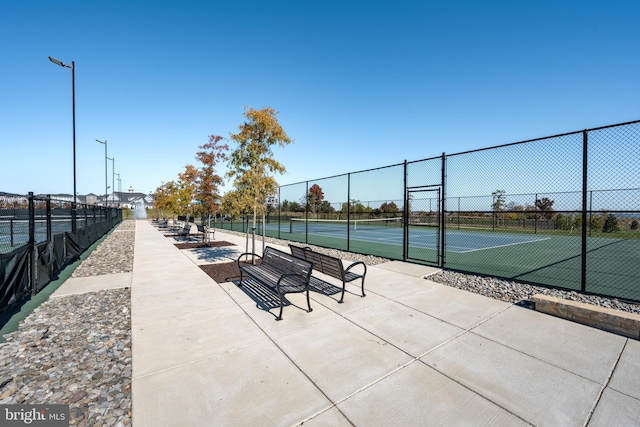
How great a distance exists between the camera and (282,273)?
5223 mm

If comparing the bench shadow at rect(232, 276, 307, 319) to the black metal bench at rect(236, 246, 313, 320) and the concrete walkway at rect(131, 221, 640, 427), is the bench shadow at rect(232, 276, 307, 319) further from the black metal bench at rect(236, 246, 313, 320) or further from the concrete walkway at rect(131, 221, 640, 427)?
the black metal bench at rect(236, 246, 313, 320)

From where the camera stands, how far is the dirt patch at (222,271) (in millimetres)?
6837

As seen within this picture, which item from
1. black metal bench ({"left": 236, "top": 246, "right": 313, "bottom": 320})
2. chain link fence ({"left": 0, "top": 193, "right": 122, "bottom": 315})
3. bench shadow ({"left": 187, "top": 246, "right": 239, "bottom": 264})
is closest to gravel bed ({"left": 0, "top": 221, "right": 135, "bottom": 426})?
chain link fence ({"left": 0, "top": 193, "right": 122, "bottom": 315})

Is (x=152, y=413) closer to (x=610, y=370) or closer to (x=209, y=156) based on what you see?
(x=610, y=370)

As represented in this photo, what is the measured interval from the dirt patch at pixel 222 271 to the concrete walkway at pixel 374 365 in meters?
1.54

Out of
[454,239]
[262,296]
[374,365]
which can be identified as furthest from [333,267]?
[454,239]

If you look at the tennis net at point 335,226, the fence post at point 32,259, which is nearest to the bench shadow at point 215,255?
the fence post at point 32,259

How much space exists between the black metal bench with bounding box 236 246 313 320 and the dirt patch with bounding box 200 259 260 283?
1020 mm

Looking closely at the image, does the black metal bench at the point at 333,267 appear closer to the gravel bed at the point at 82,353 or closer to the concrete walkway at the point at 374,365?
the concrete walkway at the point at 374,365

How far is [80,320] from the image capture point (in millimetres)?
4395

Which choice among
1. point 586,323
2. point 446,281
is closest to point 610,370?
point 586,323

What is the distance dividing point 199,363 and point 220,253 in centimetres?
809

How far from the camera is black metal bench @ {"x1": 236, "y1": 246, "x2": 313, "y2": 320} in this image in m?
4.55

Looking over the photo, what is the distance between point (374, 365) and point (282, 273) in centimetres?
256
